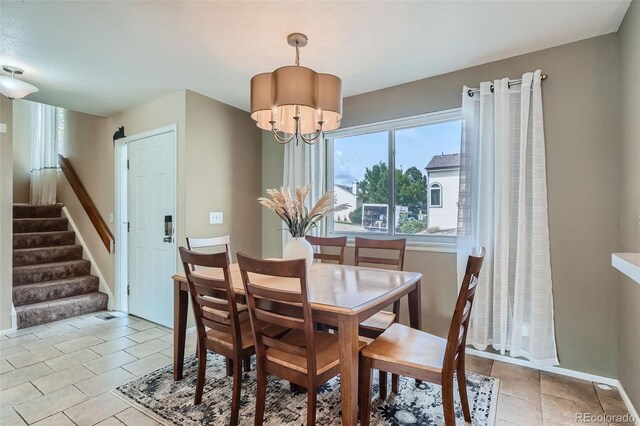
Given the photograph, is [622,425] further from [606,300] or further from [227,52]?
[227,52]

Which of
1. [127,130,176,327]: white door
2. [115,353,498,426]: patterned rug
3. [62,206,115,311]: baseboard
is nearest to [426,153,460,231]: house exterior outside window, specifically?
[115,353,498,426]: patterned rug

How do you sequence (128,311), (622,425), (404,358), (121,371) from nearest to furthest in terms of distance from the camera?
1. (404,358)
2. (622,425)
3. (121,371)
4. (128,311)

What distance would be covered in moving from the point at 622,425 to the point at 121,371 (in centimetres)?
327

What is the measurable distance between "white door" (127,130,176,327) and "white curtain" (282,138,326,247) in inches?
48.3

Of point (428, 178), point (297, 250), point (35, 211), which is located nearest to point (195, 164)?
point (297, 250)

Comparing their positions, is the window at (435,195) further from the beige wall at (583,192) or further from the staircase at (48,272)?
the staircase at (48,272)

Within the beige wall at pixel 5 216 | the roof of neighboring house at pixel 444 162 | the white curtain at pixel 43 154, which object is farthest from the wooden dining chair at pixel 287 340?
the white curtain at pixel 43 154

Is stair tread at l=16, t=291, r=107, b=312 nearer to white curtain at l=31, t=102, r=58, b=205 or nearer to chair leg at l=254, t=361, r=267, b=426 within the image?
white curtain at l=31, t=102, r=58, b=205

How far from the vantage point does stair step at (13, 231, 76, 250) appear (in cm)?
414

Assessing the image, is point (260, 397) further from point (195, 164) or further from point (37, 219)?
point (37, 219)

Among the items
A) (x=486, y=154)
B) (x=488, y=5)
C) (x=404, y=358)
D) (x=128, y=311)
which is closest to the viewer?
(x=404, y=358)

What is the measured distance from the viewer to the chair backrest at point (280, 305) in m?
1.40

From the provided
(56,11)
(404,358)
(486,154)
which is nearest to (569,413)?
(404,358)

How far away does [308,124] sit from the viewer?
243cm
